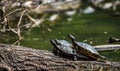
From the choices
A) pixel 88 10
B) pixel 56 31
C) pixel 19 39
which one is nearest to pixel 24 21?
pixel 56 31

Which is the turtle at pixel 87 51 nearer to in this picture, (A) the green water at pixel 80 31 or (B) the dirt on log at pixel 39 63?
(B) the dirt on log at pixel 39 63

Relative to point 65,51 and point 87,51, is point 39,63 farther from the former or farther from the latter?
point 87,51

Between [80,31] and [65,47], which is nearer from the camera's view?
[65,47]

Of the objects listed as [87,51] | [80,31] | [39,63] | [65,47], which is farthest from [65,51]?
[80,31]

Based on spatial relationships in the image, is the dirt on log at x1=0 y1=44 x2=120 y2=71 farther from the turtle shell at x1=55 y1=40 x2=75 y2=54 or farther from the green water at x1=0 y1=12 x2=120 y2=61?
the green water at x1=0 y1=12 x2=120 y2=61

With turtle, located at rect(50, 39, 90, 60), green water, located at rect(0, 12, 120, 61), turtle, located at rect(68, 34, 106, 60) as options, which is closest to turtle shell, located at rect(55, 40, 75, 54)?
turtle, located at rect(50, 39, 90, 60)

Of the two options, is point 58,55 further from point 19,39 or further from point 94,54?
point 19,39

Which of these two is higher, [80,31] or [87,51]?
[87,51]
